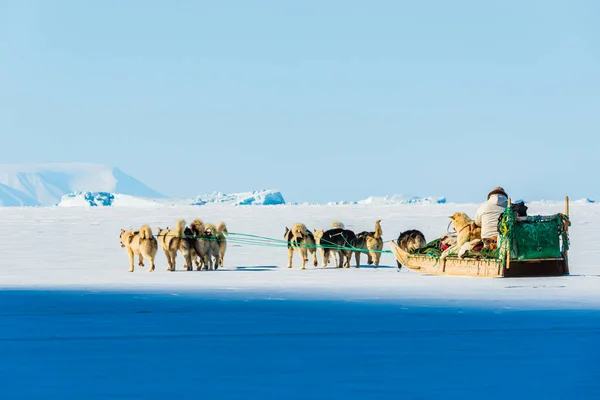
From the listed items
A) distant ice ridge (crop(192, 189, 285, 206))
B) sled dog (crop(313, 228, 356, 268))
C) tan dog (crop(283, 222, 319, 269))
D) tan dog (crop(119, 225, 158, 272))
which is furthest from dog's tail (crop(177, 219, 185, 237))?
distant ice ridge (crop(192, 189, 285, 206))

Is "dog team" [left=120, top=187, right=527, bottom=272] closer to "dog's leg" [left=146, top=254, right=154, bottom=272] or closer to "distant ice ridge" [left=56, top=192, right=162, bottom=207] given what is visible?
"dog's leg" [left=146, top=254, right=154, bottom=272]

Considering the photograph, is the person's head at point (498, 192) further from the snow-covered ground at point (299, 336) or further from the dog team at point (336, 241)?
the dog team at point (336, 241)

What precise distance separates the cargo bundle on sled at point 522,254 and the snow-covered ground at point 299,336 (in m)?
0.26

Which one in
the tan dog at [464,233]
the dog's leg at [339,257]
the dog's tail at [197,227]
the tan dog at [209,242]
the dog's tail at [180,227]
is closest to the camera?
the tan dog at [464,233]

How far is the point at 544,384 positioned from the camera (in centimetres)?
620

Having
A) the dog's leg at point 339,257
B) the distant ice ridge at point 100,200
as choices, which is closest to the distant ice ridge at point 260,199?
the distant ice ridge at point 100,200

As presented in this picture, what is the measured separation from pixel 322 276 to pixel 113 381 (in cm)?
917

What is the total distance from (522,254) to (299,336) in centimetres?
681

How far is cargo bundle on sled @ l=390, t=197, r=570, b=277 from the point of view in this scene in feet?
46.9

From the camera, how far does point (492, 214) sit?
578 inches

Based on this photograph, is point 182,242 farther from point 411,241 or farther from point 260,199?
point 260,199

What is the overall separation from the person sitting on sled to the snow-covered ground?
2.00 ft

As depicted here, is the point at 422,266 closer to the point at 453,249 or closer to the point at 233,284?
the point at 453,249

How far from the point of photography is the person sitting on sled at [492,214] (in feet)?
48.1
